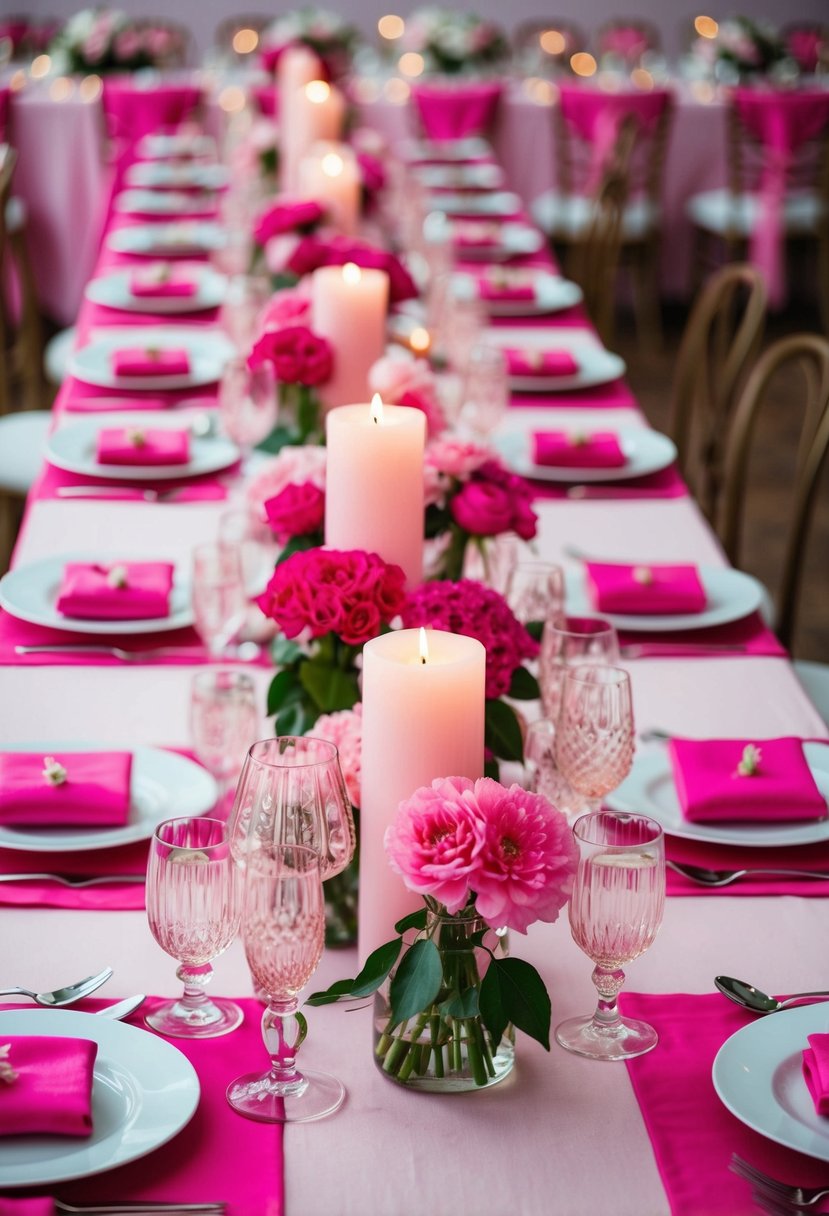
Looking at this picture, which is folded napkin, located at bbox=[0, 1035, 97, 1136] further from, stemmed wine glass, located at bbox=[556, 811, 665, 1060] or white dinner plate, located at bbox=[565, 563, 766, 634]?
white dinner plate, located at bbox=[565, 563, 766, 634]

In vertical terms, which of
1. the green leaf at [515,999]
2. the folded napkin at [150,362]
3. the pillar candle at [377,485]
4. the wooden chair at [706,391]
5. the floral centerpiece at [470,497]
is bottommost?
the wooden chair at [706,391]

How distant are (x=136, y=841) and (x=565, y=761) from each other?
1.31ft

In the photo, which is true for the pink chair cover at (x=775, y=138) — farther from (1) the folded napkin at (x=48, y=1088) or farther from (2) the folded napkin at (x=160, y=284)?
(1) the folded napkin at (x=48, y=1088)

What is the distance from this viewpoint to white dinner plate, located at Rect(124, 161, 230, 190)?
5.02 m

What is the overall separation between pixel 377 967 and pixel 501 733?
0.30m

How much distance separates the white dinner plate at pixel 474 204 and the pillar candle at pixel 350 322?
2.68 metres

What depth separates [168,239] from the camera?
421 centimetres

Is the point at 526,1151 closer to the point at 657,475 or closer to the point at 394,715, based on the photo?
the point at 394,715

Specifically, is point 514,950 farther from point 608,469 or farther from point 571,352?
point 571,352

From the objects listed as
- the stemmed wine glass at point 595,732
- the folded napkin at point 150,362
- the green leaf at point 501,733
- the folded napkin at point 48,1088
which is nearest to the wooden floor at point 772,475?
the folded napkin at point 150,362

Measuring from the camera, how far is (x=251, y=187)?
423 cm

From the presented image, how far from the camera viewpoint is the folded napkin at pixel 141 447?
8.11 ft

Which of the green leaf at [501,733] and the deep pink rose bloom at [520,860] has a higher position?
the deep pink rose bloom at [520,860]

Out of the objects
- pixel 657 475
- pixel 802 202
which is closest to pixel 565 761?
pixel 657 475
